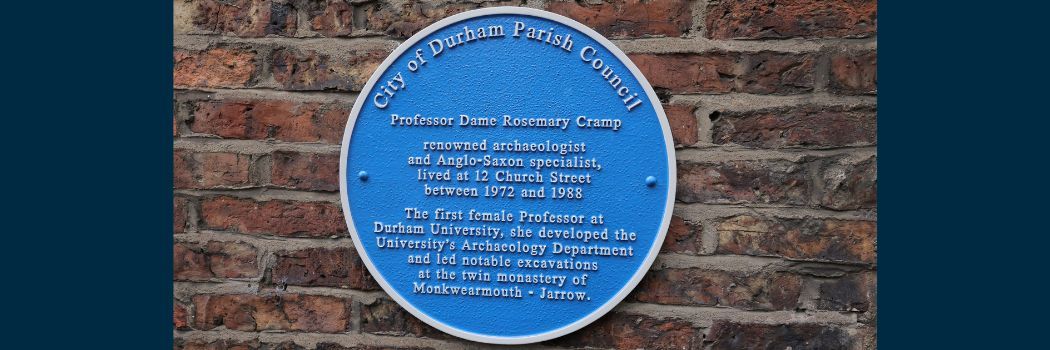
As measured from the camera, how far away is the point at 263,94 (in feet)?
8.25

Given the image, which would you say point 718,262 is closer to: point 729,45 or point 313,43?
point 729,45

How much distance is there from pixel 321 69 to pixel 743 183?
3.48ft

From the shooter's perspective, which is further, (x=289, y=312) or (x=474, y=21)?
(x=289, y=312)

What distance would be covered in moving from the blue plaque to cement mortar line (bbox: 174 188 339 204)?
0.27 ft

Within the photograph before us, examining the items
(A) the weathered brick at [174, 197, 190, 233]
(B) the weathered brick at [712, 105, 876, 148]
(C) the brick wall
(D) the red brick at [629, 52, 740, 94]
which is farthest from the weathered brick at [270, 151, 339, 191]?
(B) the weathered brick at [712, 105, 876, 148]

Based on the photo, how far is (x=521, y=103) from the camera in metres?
2.36

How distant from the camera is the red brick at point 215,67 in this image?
8.26 ft

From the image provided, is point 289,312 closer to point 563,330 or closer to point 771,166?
point 563,330

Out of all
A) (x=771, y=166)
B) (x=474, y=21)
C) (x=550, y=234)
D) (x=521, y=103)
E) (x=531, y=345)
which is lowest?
(x=531, y=345)

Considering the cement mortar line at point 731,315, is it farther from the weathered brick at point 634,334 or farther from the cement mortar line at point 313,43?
the cement mortar line at point 313,43

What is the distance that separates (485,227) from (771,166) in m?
0.69

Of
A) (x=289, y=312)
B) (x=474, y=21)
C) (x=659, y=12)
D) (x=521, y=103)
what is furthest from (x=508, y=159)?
(x=289, y=312)

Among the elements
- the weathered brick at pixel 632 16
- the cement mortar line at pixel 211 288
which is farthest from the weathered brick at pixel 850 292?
the cement mortar line at pixel 211 288

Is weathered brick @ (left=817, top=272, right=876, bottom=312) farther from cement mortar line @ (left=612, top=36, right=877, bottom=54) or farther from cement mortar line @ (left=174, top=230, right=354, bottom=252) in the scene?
cement mortar line @ (left=174, top=230, right=354, bottom=252)
